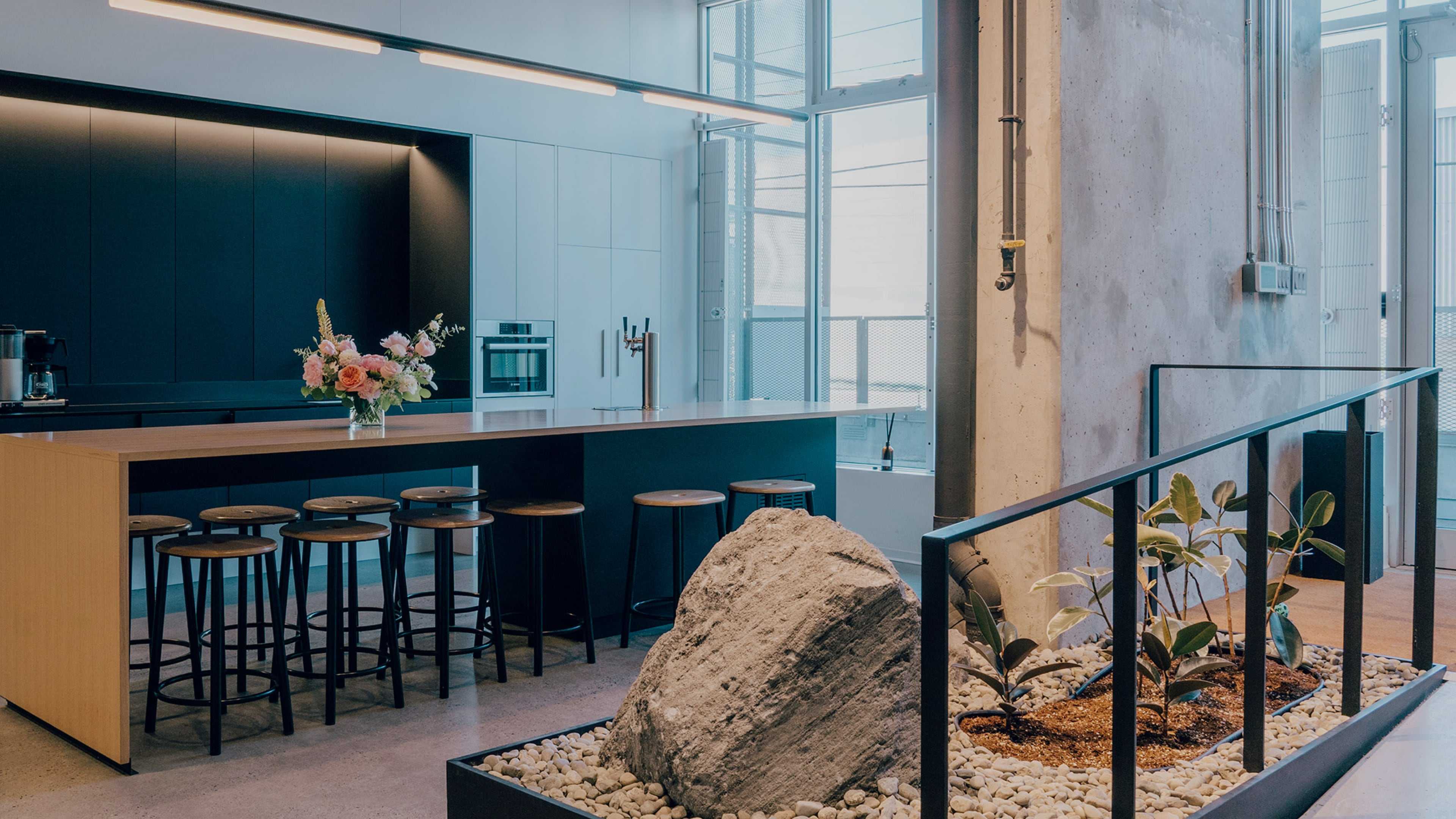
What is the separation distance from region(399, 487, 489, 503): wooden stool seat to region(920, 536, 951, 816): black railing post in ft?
9.25

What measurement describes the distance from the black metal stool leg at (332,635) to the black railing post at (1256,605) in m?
2.47

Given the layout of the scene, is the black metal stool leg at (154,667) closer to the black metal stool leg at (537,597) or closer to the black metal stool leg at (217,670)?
the black metal stool leg at (217,670)

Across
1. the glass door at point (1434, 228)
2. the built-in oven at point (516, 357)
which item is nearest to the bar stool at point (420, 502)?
the built-in oven at point (516, 357)

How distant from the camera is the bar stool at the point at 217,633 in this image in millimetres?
3217

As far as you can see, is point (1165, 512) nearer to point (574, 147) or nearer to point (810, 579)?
point (810, 579)

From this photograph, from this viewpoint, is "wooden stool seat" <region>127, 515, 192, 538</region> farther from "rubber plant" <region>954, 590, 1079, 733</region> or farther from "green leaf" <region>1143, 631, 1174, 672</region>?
"green leaf" <region>1143, 631, 1174, 672</region>

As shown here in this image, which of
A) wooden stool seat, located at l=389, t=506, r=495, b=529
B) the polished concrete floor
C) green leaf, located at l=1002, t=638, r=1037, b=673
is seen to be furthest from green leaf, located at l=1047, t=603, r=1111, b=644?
wooden stool seat, located at l=389, t=506, r=495, b=529

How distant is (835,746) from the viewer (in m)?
2.47

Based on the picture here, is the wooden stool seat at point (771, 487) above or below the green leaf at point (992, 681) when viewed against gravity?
above

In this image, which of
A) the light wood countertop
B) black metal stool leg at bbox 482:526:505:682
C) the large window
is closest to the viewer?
the light wood countertop

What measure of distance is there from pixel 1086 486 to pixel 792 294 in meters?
5.63

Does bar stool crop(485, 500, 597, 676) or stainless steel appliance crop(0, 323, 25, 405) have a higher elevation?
stainless steel appliance crop(0, 323, 25, 405)

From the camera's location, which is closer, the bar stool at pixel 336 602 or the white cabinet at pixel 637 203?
the bar stool at pixel 336 602

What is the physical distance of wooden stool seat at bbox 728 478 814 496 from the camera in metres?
4.71
